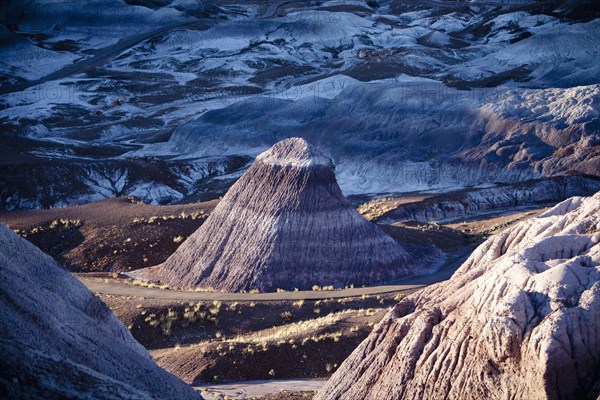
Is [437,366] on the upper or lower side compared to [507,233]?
lower

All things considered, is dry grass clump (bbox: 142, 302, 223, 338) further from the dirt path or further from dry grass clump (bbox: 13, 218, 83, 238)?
dry grass clump (bbox: 13, 218, 83, 238)

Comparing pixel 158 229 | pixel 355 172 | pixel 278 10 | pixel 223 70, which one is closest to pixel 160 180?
pixel 355 172

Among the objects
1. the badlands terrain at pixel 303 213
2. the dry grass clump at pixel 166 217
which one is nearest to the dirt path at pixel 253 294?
the badlands terrain at pixel 303 213

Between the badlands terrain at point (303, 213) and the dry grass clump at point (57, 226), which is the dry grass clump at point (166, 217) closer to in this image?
the badlands terrain at point (303, 213)

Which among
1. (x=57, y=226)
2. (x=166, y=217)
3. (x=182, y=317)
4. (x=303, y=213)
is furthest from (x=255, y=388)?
(x=57, y=226)

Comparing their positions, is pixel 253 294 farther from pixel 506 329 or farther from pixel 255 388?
pixel 506 329

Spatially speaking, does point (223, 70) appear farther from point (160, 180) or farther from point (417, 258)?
point (417, 258)
